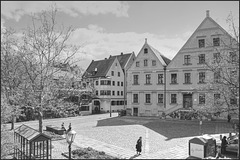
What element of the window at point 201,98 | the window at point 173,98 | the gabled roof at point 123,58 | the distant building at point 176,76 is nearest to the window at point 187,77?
the distant building at point 176,76

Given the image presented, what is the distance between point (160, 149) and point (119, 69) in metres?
40.9

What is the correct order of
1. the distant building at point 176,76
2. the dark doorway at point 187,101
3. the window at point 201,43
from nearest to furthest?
the distant building at point 176,76
the window at point 201,43
the dark doorway at point 187,101

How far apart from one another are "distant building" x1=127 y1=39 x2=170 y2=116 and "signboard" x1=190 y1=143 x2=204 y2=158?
24.6 m

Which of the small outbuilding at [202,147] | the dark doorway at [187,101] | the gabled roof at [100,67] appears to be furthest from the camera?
the gabled roof at [100,67]

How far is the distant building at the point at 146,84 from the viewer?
3981cm

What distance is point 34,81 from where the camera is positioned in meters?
17.9

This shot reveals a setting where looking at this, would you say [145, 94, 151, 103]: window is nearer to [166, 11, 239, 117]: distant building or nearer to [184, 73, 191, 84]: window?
[166, 11, 239, 117]: distant building

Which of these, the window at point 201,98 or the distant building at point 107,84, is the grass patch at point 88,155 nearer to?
the window at point 201,98

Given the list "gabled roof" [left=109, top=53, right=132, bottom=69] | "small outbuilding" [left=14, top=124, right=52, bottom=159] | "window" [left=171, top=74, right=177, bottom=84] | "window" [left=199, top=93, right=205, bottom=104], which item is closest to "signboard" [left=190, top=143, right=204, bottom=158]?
"small outbuilding" [left=14, top=124, right=52, bottom=159]

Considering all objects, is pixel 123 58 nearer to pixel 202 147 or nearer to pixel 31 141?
pixel 202 147

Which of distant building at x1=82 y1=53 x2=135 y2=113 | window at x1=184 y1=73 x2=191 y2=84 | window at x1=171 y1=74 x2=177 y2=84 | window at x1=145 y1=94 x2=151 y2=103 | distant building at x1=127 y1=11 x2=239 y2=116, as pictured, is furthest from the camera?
distant building at x1=82 y1=53 x2=135 y2=113

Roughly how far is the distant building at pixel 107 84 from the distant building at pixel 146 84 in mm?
8608

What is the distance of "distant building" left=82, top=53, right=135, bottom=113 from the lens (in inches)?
2074

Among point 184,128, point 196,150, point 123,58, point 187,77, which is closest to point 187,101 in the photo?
point 187,77
